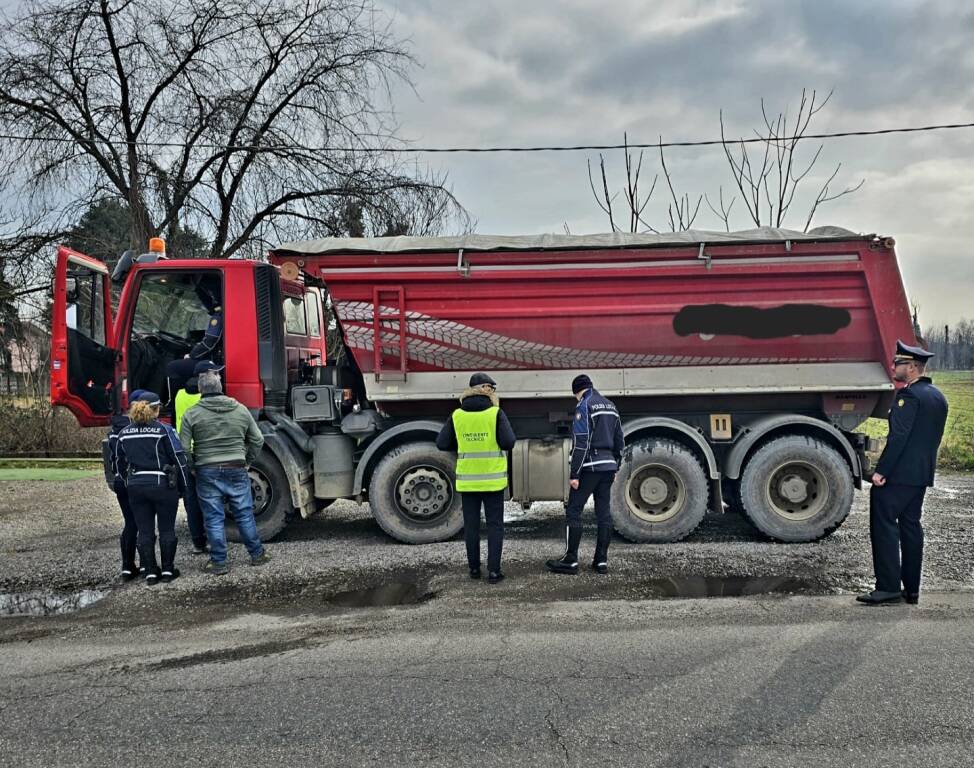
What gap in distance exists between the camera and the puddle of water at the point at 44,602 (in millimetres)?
4836

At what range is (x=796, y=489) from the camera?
6.40m

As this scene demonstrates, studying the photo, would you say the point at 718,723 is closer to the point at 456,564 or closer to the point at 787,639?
the point at 787,639

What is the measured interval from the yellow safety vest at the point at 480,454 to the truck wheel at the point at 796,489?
2.62 m

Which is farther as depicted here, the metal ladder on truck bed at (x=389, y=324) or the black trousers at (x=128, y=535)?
the metal ladder on truck bed at (x=389, y=324)

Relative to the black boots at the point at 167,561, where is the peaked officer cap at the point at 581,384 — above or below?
above

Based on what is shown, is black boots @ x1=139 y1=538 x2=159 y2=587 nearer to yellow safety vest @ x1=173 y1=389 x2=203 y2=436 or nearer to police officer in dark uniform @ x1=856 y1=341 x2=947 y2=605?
yellow safety vest @ x1=173 y1=389 x2=203 y2=436

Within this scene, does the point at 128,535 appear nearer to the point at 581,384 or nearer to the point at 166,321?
the point at 166,321

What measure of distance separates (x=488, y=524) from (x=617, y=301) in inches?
97.8

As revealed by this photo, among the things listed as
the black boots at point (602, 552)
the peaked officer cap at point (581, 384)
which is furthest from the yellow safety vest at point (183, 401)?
the black boots at point (602, 552)

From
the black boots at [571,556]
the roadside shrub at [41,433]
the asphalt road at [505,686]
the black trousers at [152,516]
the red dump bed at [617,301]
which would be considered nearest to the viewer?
the asphalt road at [505,686]

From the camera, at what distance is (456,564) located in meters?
5.73

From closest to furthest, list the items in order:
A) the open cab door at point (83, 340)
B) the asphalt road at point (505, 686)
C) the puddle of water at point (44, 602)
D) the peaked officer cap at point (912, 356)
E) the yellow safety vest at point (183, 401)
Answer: the asphalt road at point (505, 686) → the peaked officer cap at point (912, 356) → the puddle of water at point (44, 602) → the open cab door at point (83, 340) → the yellow safety vest at point (183, 401)

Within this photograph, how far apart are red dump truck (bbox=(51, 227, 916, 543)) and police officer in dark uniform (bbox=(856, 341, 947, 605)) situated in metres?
1.63

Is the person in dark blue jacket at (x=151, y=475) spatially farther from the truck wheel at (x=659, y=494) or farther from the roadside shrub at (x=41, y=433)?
the roadside shrub at (x=41, y=433)
